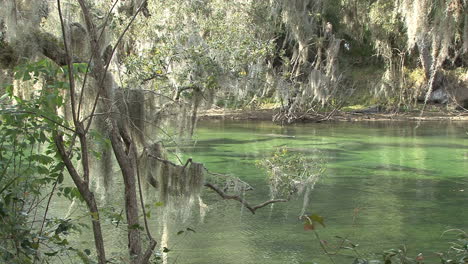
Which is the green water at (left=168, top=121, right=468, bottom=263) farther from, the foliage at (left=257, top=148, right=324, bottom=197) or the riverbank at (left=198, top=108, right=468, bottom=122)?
the riverbank at (left=198, top=108, right=468, bottom=122)

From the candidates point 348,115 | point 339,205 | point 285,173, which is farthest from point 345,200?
point 348,115

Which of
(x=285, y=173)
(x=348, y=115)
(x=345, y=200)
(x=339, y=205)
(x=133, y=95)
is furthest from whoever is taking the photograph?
(x=348, y=115)

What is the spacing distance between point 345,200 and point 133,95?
5182 mm

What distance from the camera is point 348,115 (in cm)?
2048

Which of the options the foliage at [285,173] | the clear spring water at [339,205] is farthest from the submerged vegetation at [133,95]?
the clear spring water at [339,205]

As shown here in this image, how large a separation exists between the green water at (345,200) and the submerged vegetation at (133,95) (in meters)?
0.45

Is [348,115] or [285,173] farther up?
[348,115]

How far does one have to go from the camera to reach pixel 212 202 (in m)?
8.73

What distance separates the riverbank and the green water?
9.82 feet

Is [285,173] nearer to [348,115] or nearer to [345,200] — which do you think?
[345,200]

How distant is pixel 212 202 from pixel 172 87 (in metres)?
3.22

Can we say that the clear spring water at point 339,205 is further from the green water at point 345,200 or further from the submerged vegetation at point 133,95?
the submerged vegetation at point 133,95

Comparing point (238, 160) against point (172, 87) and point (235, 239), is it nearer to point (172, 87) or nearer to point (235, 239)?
point (235, 239)

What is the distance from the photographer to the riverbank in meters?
19.6
